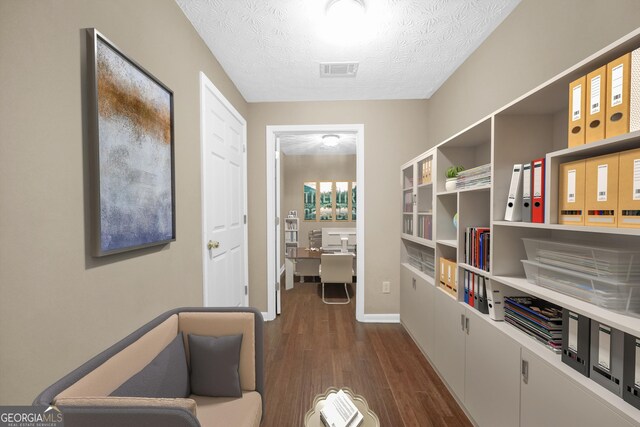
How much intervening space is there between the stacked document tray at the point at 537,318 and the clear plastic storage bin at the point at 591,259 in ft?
0.80

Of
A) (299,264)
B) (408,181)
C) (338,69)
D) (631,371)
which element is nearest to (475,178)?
(631,371)

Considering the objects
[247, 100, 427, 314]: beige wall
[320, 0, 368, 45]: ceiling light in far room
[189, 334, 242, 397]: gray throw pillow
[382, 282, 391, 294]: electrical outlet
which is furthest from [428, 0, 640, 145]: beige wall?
[189, 334, 242, 397]: gray throw pillow

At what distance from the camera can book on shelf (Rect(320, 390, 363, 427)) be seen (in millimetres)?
1167

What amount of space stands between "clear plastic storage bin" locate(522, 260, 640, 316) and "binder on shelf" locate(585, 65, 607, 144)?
546 millimetres

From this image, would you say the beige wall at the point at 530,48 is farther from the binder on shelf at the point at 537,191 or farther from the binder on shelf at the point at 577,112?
the binder on shelf at the point at 537,191

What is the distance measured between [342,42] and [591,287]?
7.30ft

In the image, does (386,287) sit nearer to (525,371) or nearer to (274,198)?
(274,198)

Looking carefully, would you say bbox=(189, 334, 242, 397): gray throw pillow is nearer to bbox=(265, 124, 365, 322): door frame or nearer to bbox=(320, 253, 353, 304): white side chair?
bbox=(265, 124, 365, 322): door frame

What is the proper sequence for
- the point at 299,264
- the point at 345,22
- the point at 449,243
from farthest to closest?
the point at 299,264, the point at 449,243, the point at 345,22

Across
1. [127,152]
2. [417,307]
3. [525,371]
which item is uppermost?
[127,152]

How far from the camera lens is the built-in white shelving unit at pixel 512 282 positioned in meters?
0.99

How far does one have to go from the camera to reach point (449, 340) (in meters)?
2.04

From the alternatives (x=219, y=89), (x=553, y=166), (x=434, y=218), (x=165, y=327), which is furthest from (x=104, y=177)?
(x=434, y=218)

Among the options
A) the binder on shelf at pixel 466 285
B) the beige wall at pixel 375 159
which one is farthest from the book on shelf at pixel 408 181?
the binder on shelf at pixel 466 285
